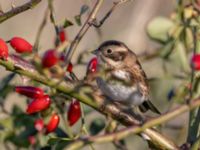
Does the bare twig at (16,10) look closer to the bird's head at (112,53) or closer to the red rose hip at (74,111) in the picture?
the red rose hip at (74,111)

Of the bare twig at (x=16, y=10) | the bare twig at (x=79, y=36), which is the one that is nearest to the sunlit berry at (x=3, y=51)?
the bare twig at (x=16, y=10)

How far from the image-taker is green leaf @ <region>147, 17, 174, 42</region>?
397 centimetres

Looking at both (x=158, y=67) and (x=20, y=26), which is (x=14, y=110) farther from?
(x=20, y=26)

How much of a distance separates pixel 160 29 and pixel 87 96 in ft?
4.66

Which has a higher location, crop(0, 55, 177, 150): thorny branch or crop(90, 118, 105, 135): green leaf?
crop(0, 55, 177, 150): thorny branch

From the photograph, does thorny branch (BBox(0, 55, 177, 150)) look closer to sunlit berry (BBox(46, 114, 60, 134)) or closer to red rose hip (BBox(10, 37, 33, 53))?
red rose hip (BBox(10, 37, 33, 53))

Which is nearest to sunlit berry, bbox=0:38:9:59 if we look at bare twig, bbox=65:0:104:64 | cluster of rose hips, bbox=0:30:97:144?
cluster of rose hips, bbox=0:30:97:144

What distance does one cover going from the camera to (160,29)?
4.00m

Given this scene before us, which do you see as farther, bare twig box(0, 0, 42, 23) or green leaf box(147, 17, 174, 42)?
green leaf box(147, 17, 174, 42)

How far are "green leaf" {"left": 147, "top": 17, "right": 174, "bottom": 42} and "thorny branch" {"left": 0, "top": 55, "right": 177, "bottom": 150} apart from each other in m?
1.11

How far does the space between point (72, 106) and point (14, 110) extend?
3.35 feet

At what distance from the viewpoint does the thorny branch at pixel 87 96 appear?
8.42 ft

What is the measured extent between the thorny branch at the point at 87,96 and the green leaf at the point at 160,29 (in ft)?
3.63

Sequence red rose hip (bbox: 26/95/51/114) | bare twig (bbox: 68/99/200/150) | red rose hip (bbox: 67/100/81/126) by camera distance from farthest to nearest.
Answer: red rose hip (bbox: 67/100/81/126) < red rose hip (bbox: 26/95/51/114) < bare twig (bbox: 68/99/200/150)
